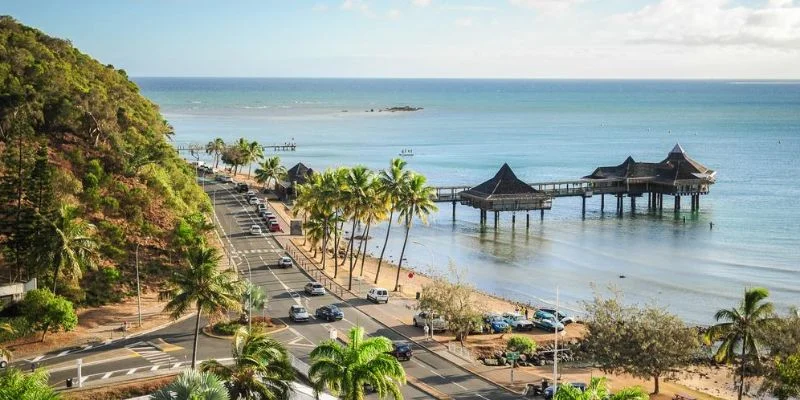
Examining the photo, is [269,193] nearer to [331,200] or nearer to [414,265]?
[414,265]

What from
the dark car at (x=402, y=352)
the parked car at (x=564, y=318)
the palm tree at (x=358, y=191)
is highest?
the palm tree at (x=358, y=191)

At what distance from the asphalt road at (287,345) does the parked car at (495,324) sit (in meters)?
6.69

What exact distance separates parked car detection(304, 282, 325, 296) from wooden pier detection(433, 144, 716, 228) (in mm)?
41924

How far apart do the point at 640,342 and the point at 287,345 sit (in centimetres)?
Result: 1889

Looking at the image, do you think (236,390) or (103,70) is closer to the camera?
(236,390)

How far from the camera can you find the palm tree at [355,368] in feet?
96.1

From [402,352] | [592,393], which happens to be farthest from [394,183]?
[592,393]

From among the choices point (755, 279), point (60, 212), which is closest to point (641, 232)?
point (755, 279)

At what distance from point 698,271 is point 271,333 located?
47265mm

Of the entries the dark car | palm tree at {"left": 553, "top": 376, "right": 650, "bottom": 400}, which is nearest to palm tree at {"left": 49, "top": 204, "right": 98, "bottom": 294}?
the dark car

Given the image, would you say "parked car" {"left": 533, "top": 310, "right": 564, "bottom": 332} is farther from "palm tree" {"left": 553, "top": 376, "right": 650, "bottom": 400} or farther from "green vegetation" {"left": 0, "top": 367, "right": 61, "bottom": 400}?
"green vegetation" {"left": 0, "top": 367, "right": 61, "bottom": 400}

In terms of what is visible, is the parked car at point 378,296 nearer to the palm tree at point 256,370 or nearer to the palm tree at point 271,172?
the palm tree at point 256,370

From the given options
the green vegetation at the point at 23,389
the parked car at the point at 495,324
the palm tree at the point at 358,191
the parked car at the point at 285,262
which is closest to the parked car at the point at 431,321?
the parked car at the point at 495,324

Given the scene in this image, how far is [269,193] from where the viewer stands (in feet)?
394
